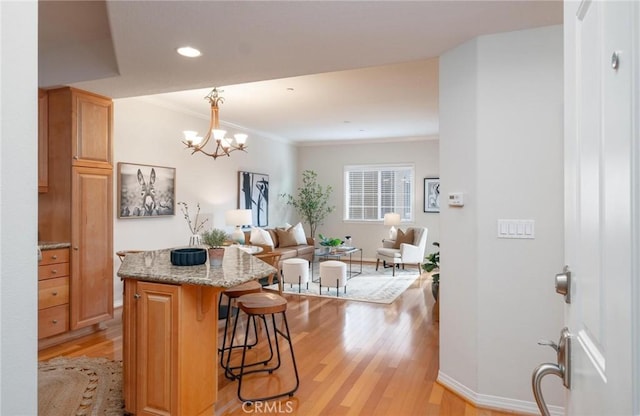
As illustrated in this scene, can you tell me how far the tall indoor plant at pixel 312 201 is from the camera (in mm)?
9219

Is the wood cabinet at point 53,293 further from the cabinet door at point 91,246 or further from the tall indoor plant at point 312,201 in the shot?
the tall indoor plant at point 312,201

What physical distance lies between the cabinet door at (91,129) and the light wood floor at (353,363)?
1775mm

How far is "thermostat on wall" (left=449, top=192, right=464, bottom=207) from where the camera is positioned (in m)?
2.77

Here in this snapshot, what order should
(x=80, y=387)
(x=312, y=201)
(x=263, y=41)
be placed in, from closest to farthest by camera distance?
(x=263, y=41) < (x=80, y=387) < (x=312, y=201)

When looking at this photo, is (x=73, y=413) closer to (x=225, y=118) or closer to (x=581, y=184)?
(x=581, y=184)

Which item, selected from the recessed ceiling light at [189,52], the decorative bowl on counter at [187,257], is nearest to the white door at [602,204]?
the decorative bowl on counter at [187,257]

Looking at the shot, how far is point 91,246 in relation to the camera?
4039 millimetres

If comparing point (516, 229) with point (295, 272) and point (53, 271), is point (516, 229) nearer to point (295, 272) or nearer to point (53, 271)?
point (295, 272)

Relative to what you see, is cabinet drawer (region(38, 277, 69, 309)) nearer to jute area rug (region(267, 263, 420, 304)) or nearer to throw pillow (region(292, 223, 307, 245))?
jute area rug (region(267, 263, 420, 304))

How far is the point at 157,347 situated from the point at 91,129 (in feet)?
9.00

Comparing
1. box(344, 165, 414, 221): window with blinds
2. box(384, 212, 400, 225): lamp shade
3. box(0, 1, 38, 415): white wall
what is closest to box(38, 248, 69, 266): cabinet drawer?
box(0, 1, 38, 415): white wall

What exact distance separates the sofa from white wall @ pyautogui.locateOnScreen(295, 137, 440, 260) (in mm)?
1259

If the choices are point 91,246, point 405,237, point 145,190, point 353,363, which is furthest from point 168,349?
point 405,237

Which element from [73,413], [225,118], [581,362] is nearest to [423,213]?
[225,118]
